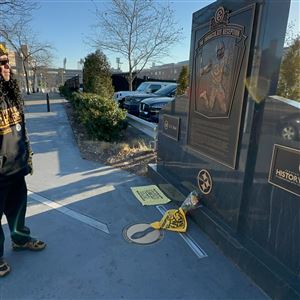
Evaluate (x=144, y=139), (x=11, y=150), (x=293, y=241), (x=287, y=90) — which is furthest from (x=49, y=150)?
(x=293, y=241)

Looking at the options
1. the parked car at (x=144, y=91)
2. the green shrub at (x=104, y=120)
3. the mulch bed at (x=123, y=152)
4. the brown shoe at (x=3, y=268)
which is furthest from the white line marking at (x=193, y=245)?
the parked car at (x=144, y=91)

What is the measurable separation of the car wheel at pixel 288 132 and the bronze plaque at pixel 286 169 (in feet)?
0.28

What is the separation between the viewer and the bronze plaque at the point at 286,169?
1986 millimetres

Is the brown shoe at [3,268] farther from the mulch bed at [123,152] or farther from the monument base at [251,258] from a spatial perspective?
the mulch bed at [123,152]

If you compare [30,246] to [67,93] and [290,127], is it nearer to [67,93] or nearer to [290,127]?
[290,127]

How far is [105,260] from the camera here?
2549 mm

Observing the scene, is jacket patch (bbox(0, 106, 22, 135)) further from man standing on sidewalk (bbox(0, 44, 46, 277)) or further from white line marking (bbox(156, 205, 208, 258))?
white line marking (bbox(156, 205, 208, 258))

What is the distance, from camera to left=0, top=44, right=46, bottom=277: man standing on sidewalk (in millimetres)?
2199

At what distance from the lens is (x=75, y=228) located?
3078 mm

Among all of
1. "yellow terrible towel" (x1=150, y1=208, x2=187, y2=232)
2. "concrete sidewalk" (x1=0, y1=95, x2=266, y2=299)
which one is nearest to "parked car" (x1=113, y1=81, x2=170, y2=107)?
"concrete sidewalk" (x1=0, y1=95, x2=266, y2=299)

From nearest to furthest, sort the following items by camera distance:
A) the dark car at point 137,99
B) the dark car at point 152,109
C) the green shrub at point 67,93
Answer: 1. the dark car at point 152,109
2. the dark car at point 137,99
3. the green shrub at point 67,93

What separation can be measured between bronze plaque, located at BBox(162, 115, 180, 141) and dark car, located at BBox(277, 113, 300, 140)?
1906mm

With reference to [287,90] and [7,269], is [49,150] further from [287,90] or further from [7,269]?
[287,90]

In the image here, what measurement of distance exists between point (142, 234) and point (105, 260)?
592 millimetres
